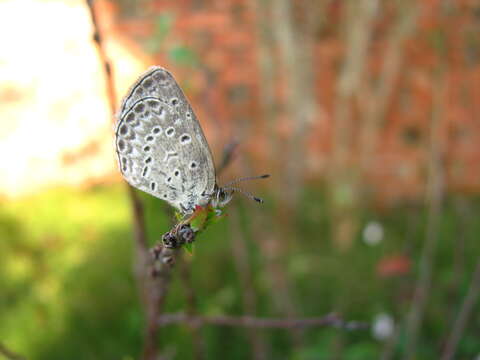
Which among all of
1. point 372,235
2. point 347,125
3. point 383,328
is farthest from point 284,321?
point 372,235

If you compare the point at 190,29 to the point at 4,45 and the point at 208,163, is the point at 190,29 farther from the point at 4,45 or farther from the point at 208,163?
the point at 208,163

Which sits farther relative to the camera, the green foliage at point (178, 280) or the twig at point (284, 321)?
the green foliage at point (178, 280)

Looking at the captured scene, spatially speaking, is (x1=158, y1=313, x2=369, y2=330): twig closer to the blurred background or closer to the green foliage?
the green foliage

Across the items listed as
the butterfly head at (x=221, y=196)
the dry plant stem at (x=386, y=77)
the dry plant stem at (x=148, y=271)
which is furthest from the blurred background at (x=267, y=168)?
the dry plant stem at (x=148, y=271)

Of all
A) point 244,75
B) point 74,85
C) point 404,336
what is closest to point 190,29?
point 244,75

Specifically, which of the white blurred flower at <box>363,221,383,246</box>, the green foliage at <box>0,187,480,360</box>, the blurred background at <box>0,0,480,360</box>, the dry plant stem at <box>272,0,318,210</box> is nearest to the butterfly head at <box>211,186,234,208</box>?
the green foliage at <box>0,187,480,360</box>

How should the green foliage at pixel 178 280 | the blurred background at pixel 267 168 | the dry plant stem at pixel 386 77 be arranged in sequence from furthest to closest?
the dry plant stem at pixel 386 77 → the blurred background at pixel 267 168 → the green foliage at pixel 178 280

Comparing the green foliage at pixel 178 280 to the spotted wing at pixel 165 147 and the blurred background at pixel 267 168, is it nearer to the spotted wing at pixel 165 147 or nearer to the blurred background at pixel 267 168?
the blurred background at pixel 267 168
